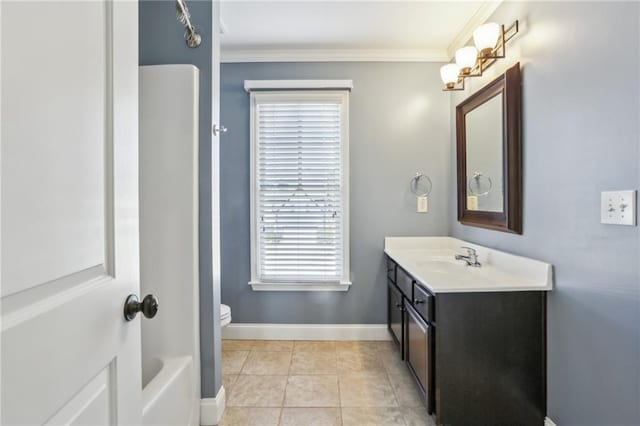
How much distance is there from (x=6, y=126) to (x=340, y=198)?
2.40 m

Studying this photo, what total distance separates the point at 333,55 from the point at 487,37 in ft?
4.16

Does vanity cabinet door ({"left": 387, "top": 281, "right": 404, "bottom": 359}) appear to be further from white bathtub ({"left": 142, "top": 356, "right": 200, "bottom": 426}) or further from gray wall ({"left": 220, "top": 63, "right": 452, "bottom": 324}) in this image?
white bathtub ({"left": 142, "top": 356, "right": 200, "bottom": 426})

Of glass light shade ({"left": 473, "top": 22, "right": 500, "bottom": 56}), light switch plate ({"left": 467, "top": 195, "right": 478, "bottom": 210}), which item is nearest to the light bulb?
glass light shade ({"left": 473, "top": 22, "right": 500, "bottom": 56})

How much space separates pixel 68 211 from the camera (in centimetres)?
58

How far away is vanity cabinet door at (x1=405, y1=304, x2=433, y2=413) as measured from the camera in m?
1.63

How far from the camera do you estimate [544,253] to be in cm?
160

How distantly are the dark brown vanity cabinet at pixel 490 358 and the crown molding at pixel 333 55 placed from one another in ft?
6.85

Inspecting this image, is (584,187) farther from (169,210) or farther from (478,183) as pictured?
(169,210)

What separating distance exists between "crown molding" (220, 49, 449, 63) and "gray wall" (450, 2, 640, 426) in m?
1.00

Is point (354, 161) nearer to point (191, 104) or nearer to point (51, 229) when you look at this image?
point (191, 104)

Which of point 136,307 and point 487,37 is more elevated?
point 487,37

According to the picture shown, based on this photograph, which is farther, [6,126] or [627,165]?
[627,165]

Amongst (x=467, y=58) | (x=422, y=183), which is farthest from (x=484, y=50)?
(x=422, y=183)

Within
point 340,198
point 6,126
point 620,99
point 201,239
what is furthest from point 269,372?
point 620,99
